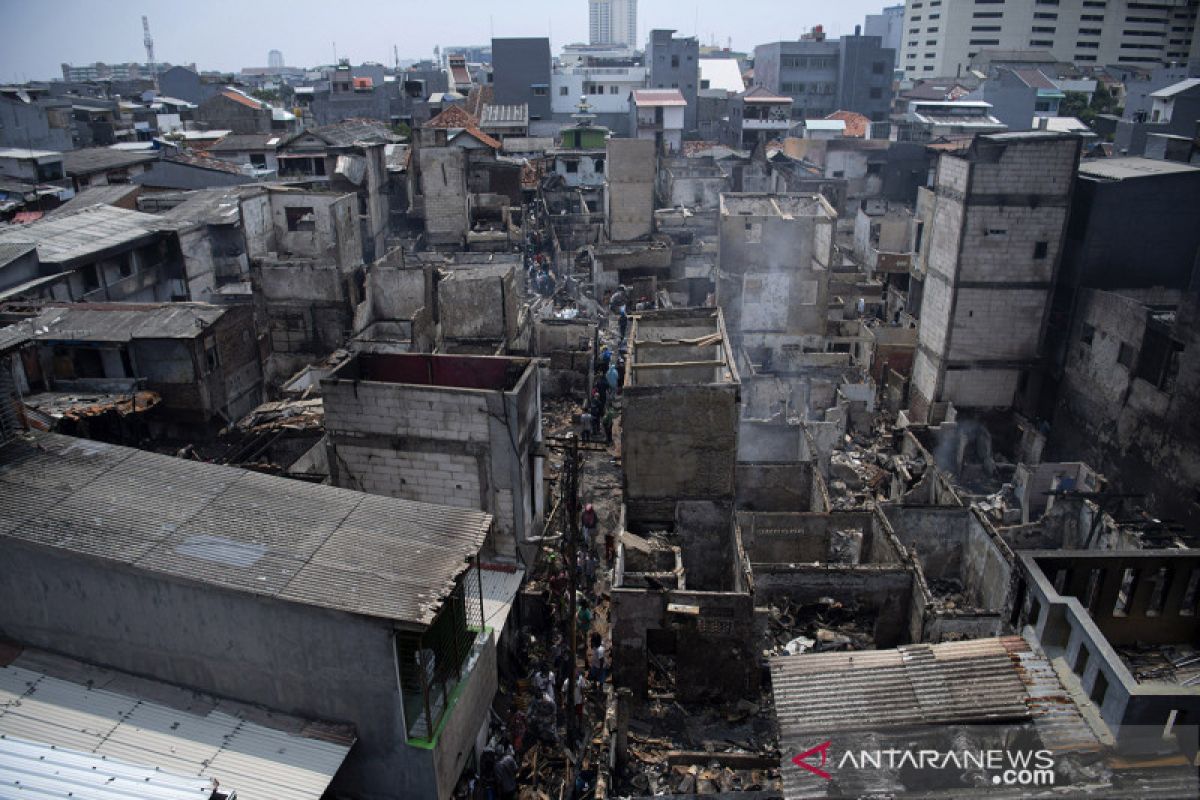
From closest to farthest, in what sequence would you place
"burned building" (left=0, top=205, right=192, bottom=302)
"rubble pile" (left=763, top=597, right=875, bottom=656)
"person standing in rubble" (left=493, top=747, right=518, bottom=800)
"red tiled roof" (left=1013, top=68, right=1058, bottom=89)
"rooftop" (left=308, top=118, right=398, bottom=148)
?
"person standing in rubble" (left=493, top=747, right=518, bottom=800) → "rubble pile" (left=763, top=597, right=875, bottom=656) → "burned building" (left=0, top=205, right=192, bottom=302) → "rooftop" (left=308, top=118, right=398, bottom=148) → "red tiled roof" (left=1013, top=68, right=1058, bottom=89)

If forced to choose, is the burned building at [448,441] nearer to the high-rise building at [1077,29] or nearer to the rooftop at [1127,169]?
the rooftop at [1127,169]

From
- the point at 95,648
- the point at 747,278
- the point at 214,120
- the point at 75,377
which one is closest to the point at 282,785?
the point at 95,648

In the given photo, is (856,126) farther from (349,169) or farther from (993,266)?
(993,266)

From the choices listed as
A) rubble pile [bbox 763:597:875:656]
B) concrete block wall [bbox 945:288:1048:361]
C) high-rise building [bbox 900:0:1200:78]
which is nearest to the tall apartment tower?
concrete block wall [bbox 945:288:1048:361]

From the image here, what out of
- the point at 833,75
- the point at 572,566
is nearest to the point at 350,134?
the point at 572,566

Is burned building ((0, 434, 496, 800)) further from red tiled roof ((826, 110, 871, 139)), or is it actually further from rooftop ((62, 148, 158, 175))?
red tiled roof ((826, 110, 871, 139))

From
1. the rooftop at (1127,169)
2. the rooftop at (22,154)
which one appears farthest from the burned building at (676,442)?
the rooftop at (22,154)

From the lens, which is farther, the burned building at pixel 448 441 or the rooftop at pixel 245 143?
the rooftop at pixel 245 143
